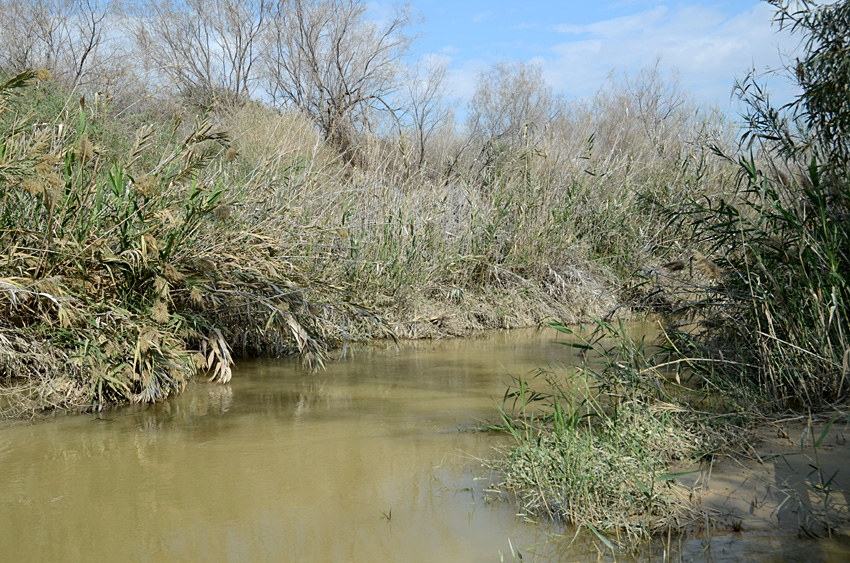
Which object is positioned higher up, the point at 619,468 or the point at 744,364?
the point at 744,364

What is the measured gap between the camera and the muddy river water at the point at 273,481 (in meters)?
2.89

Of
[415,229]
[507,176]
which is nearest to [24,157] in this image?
[415,229]

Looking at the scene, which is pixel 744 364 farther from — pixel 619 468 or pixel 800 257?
pixel 619 468

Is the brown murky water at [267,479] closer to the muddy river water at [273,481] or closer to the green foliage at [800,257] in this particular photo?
the muddy river water at [273,481]

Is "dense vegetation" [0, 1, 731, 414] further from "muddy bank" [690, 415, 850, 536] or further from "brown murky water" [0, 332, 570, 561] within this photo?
"muddy bank" [690, 415, 850, 536]

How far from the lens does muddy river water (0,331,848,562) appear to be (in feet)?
9.47

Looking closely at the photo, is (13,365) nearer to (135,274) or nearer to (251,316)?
(135,274)

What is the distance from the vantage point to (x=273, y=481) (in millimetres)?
3604

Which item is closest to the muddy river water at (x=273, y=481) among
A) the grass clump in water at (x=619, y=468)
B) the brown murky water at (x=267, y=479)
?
the brown murky water at (x=267, y=479)

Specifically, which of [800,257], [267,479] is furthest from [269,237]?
[800,257]

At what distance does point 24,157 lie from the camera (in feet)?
Answer: 14.8

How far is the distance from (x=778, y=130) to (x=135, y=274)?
14.7ft

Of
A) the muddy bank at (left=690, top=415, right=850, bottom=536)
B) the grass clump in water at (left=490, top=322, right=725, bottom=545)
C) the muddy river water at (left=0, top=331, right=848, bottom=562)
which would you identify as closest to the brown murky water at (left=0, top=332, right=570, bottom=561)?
the muddy river water at (left=0, top=331, right=848, bottom=562)

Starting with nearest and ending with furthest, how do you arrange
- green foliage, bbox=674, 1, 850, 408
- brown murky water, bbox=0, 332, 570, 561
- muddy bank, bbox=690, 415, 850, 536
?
muddy bank, bbox=690, 415, 850, 536
brown murky water, bbox=0, 332, 570, 561
green foliage, bbox=674, 1, 850, 408
